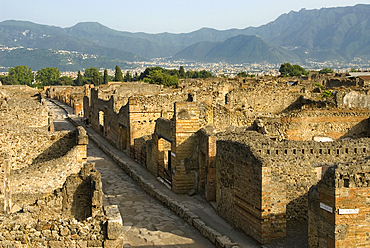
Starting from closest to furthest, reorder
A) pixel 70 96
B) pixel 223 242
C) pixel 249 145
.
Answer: pixel 223 242, pixel 249 145, pixel 70 96

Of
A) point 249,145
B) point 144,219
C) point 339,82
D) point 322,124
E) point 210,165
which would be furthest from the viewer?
point 339,82

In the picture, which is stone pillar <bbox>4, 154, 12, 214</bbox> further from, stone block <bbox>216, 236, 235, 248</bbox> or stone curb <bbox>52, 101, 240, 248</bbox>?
stone block <bbox>216, 236, 235, 248</bbox>

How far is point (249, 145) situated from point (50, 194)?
464 cm

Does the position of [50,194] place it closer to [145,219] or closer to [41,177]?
[41,177]

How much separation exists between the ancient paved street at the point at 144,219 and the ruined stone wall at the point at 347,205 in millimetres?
3256

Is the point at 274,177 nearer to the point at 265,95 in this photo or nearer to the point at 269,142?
the point at 269,142

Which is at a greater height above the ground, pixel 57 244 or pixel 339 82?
pixel 339 82

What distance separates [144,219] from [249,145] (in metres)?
4.03

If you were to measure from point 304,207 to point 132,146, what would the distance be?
1190 cm

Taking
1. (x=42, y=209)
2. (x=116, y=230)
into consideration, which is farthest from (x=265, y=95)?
(x=116, y=230)

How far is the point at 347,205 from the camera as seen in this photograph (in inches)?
311

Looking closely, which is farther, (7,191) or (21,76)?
(21,76)

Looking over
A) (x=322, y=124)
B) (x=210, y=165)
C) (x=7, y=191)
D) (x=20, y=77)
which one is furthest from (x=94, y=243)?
(x=20, y=77)

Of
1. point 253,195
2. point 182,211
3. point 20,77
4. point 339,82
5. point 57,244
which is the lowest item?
point 182,211
